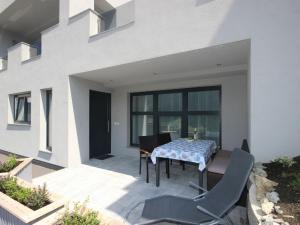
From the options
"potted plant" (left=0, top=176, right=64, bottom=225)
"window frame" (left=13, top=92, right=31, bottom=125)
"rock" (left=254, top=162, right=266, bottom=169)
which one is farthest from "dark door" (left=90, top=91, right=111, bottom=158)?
"rock" (left=254, top=162, right=266, bottom=169)

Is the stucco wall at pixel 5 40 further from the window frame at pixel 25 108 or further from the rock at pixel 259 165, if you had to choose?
the rock at pixel 259 165

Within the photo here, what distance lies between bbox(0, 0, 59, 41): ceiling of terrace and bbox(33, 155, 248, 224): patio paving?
597 cm

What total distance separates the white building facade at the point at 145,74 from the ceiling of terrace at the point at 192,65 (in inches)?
1.0

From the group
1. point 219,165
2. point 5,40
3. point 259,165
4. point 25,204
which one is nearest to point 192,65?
point 219,165

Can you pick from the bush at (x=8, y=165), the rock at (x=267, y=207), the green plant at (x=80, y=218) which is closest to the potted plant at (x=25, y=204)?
the green plant at (x=80, y=218)

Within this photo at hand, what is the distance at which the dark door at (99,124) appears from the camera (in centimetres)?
612

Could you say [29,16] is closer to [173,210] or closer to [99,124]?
[99,124]

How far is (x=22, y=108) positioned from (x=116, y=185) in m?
5.69

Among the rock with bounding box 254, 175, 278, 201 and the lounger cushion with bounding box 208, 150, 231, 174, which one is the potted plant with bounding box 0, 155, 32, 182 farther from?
the rock with bounding box 254, 175, 278, 201

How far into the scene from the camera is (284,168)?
229cm

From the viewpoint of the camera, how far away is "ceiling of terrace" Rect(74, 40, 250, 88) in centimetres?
340

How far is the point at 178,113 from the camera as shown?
18.8 ft

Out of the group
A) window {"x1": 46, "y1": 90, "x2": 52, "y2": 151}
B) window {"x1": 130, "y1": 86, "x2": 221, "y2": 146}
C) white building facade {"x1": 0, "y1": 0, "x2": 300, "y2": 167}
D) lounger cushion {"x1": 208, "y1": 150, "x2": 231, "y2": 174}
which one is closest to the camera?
white building facade {"x1": 0, "y1": 0, "x2": 300, "y2": 167}

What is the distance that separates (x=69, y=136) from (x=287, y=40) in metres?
5.22
